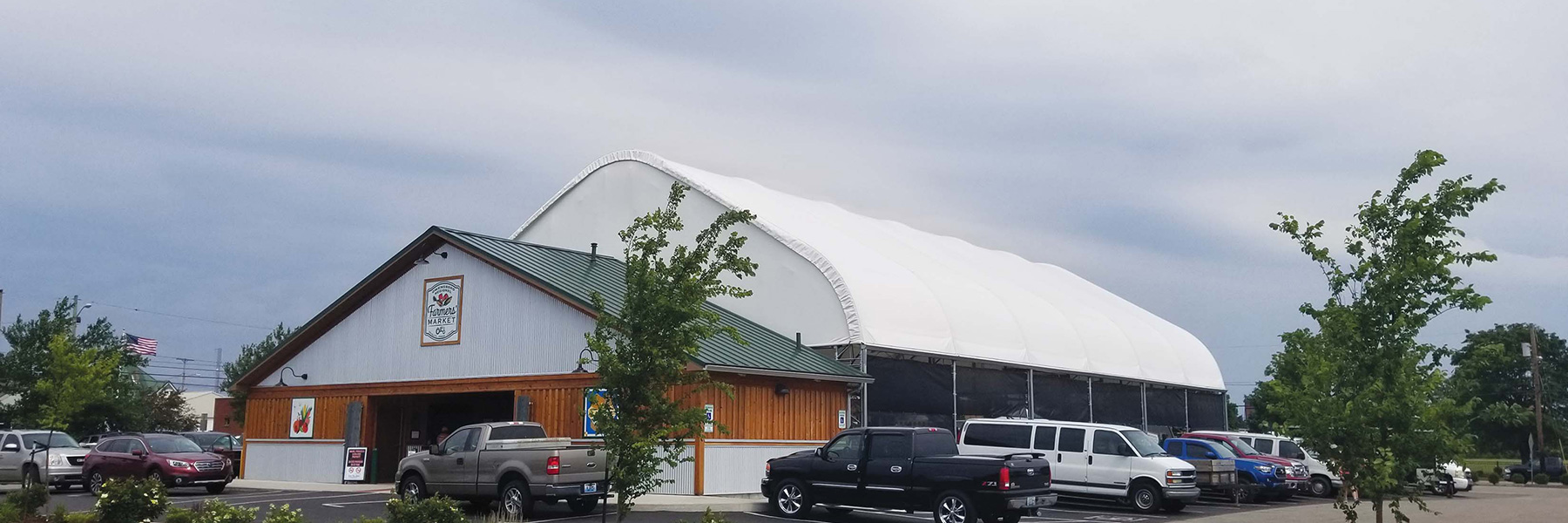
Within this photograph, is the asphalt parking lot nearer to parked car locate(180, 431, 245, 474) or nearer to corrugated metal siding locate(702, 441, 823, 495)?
corrugated metal siding locate(702, 441, 823, 495)

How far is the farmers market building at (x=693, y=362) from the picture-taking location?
26.8 m

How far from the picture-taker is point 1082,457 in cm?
2517

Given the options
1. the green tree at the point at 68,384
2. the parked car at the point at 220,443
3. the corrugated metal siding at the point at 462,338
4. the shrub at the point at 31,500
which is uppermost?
the corrugated metal siding at the point at 462,338

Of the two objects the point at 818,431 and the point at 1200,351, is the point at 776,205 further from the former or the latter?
the point at 1200,351

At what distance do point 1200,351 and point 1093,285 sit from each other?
542 cm

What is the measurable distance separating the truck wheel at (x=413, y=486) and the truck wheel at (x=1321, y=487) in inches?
905

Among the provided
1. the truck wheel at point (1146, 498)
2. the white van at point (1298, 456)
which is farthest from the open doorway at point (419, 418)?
the white van at point (1298, 456)

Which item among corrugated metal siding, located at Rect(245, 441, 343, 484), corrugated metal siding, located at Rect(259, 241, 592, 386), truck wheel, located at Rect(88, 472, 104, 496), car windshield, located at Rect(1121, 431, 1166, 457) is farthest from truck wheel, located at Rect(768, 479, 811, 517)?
truck wheel, located at Rect(88, 472, 104, 496)

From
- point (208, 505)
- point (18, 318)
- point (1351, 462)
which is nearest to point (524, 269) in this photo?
point (208, 505)

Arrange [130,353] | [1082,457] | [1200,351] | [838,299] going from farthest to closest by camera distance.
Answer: [130,353], [1200,351], [838,299], [1082,457]

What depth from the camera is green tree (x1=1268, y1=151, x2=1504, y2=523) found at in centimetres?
1416

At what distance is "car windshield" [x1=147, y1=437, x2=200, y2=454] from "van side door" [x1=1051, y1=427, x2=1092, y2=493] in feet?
63.5

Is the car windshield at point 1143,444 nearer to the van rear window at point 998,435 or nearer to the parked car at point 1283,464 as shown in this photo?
the van rear window at point 998,435

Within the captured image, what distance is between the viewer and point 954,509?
19.1 meters
